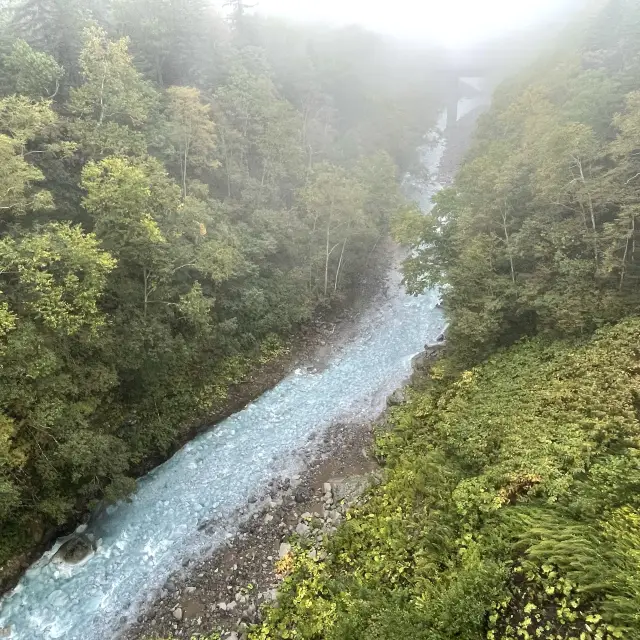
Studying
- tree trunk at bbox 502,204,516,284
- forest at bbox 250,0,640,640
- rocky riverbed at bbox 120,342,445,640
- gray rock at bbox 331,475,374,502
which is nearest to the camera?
forest at bbox 250,0,640,640

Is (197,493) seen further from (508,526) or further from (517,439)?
(517,439)

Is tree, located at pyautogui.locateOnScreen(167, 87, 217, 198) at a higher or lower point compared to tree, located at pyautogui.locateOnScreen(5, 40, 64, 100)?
lower

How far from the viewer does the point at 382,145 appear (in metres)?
54.3

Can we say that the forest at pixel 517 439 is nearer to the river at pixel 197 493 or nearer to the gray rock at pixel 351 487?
the gray rock at pixel 351 487

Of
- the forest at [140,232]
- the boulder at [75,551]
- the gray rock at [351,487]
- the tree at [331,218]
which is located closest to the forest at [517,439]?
the gray rock at [351,487]

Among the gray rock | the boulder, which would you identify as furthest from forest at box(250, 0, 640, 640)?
the boulder

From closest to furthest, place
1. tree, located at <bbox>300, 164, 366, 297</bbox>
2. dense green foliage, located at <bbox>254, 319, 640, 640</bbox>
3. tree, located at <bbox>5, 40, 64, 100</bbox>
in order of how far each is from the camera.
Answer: dense green foliage, located at <bbox>254, 319, 640, 640</bbox> < tree, located at <bbox>5, 40, 64, 100</bbox> < tree, located at <bbox>300, 164, 366, 297</bbox>

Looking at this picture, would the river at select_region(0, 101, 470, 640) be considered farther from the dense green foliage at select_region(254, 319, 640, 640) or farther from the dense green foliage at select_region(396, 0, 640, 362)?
the dense green foliage at select_region(396, 0, 640, 362)

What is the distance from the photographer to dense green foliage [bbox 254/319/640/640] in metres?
9.24

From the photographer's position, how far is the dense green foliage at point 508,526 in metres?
9.24

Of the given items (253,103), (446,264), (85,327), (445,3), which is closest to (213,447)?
(85,327)

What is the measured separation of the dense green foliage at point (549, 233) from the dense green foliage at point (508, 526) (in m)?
2.74

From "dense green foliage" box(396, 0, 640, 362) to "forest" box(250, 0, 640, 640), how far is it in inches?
3.8

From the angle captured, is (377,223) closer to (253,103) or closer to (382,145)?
(253,103)
